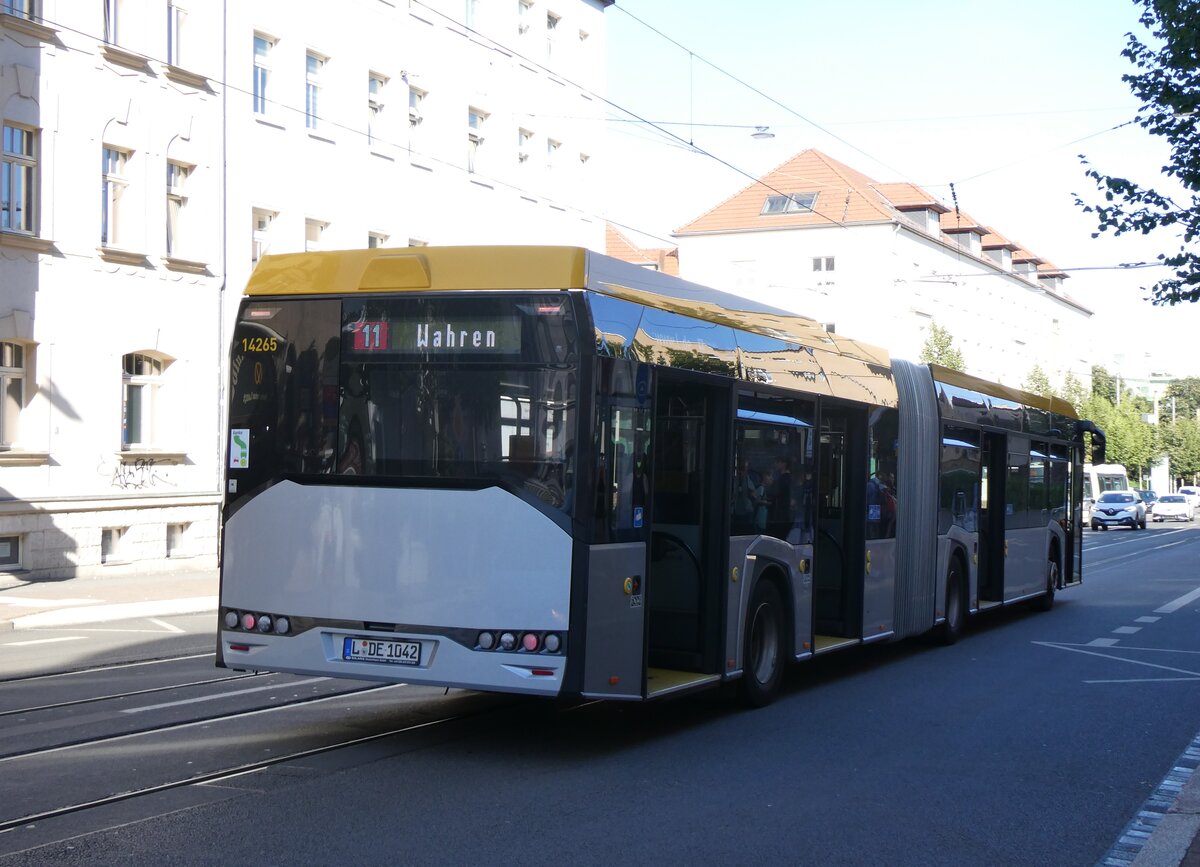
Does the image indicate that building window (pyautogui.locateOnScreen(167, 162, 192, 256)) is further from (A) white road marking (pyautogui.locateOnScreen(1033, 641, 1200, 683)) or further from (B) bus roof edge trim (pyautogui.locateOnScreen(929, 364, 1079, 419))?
(A) white road marking (pyautogui.locateOnScreen(1033, 641, 1200, 683))

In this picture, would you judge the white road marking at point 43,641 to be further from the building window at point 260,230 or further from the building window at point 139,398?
the building window at point 260,230

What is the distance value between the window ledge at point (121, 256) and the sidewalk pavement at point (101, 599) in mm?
5112

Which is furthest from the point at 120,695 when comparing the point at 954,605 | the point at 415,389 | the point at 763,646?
the point at 954,605

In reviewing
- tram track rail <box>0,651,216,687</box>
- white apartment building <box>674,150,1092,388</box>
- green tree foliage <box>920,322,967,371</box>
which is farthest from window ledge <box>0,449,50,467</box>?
white apartment building <box>674,150,1092,388</box>

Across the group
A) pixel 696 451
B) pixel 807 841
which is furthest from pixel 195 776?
pixel 696 451

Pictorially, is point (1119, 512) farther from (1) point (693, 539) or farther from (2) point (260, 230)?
(1) point (693, 539)

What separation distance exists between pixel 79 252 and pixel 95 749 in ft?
53.9

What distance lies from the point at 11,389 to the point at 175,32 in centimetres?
717

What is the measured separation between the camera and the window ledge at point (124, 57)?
23.8 meters

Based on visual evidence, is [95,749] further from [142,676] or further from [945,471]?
[945,471]

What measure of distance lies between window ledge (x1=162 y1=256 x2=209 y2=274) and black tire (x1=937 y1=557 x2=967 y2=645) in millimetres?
15031

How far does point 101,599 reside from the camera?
19.7 meters

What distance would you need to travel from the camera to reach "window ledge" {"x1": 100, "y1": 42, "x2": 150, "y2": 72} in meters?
23.8

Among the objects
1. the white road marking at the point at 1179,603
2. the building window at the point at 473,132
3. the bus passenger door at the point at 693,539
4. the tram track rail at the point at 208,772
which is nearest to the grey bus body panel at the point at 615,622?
the bus passenger door at the point at 693,539
